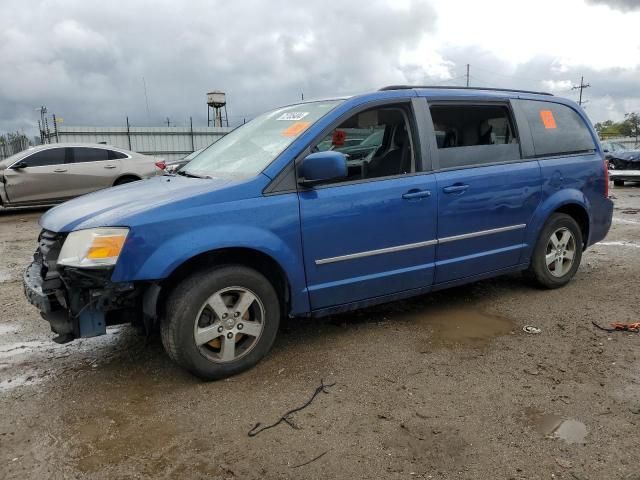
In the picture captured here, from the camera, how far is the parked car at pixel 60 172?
11.3 metres

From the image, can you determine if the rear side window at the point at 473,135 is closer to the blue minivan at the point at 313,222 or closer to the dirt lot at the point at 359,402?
the blue minivan at the point at 313,222

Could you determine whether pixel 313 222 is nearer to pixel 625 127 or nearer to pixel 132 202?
pixel 132 202

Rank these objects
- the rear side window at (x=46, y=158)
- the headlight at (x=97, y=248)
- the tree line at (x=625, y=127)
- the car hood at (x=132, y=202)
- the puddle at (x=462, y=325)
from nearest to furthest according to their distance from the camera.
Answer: the headlight at (x=97, y=248) < the car hood at (x=132, y=202) < the puddle at (x=462, y=325) < the rear side window at (x=46, y=158) < the tree line at (x=625, y=127)

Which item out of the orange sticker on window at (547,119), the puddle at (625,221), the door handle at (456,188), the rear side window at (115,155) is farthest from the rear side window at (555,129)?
the rear side window at (115,155)

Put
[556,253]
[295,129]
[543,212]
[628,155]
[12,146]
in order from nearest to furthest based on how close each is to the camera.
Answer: [295,129], [543,212], [556,253], [628,155], [12,146]

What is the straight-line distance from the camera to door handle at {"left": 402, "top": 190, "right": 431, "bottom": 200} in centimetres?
385

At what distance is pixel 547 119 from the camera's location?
4.89 meters

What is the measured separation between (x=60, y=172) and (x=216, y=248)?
32.4ft

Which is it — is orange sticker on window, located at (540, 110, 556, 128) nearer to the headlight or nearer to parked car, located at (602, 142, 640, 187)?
the headlight

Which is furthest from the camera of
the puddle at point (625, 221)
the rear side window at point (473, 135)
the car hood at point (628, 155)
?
the car hood at point (628, 155)

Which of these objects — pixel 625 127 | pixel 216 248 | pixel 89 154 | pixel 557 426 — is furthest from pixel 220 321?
pixel 625 127

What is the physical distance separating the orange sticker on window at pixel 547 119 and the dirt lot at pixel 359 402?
1.67 meters

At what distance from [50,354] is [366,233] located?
2481mm

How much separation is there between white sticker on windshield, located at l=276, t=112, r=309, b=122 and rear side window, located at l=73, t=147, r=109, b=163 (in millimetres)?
9086
